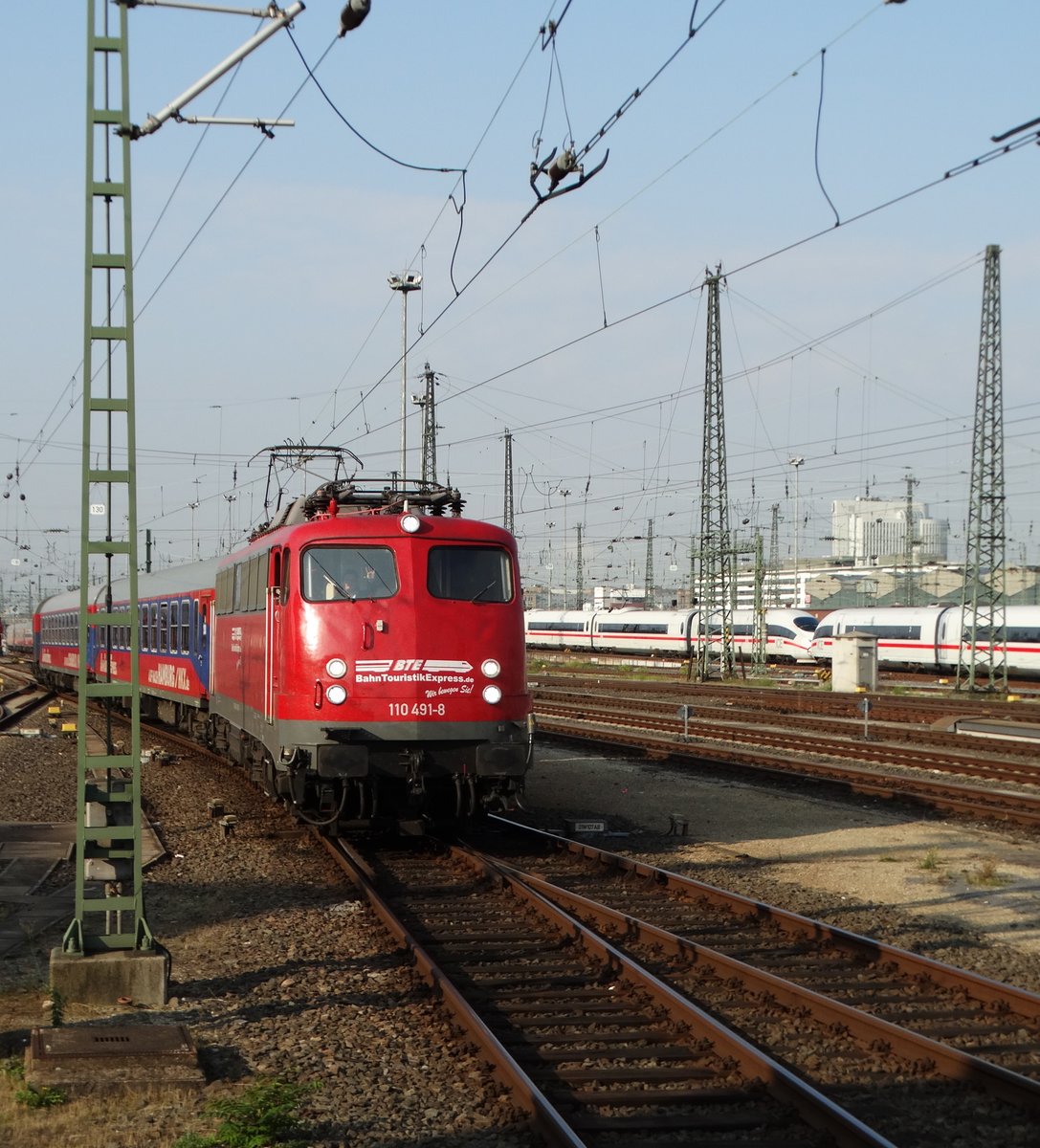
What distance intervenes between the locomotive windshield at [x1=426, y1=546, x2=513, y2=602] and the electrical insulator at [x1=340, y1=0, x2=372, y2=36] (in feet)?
15.8

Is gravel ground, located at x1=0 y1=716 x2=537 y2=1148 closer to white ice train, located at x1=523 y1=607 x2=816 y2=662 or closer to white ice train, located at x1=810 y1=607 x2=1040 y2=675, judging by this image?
white ice train, located at x1=810 y1=607 x2=1040 y2=675

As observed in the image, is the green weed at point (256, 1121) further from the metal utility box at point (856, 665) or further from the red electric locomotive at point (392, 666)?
the metal utility box at point (856, 665)

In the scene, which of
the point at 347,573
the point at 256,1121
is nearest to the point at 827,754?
the point at 347,573

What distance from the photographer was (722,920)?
32.2 ft

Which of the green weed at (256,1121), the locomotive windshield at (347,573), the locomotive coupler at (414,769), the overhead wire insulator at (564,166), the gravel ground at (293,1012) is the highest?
the overhead wire insulator at (564,166)

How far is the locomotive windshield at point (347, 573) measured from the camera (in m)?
12.3

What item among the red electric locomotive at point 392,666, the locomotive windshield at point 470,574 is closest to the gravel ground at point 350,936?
the red electric locomotive at point 392,666

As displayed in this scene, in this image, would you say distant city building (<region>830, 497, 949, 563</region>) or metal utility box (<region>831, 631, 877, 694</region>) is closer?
metal utility box (<region>831, 631, 877, 694</region>)

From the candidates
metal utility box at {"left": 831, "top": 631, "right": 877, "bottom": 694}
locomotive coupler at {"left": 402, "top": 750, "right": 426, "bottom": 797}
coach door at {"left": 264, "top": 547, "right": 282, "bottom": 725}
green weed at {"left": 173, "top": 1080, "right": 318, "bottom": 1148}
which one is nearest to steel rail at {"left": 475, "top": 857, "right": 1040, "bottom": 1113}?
locomotive coupler at {"left": 402, "top": 750, "right": 426, "bottom": 797}

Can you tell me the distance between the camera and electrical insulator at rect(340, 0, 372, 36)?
966 cm

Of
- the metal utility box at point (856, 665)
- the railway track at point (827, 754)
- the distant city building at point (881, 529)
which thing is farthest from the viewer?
the distant city building at point (881, 529)

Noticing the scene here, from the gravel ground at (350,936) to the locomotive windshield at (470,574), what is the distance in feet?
9.32

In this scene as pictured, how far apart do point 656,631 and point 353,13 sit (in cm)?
5785

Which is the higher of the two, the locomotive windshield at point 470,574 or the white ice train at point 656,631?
the locomotive windshield at point 470,574
